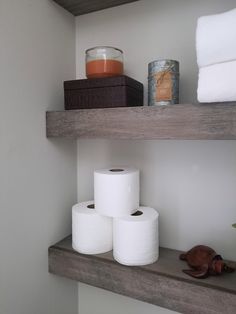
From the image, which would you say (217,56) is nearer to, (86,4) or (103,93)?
(103,93)

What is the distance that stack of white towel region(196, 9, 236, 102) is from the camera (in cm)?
54

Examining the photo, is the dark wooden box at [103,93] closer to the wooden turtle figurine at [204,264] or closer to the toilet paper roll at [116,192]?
the toilet paper roll at [116,192]

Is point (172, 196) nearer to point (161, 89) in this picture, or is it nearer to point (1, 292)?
point (161, 89)

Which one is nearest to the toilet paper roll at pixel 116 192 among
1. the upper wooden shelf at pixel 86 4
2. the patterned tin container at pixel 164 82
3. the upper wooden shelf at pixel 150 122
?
the upper wooden shelf at pixel 150 122

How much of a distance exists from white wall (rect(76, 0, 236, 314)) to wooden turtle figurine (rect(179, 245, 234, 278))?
0.30 feet

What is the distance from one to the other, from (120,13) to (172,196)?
0.64 meters

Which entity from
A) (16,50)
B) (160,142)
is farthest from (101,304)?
(16,50)

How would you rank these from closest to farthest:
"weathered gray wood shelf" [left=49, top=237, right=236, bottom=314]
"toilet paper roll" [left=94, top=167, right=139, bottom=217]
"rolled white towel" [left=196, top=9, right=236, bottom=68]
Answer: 1. "rolled white towel" [left=196, top=9, right=236, bottom=68]
2. "weathered gray wood shelf" [left=49, top=237, right=236, bottom=314]
3. "toilet paper roll" [left=94, top=167, right=139, bottom=217]

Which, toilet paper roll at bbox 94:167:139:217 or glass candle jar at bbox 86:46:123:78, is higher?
glass candle jar at bbox 86:46:123:78

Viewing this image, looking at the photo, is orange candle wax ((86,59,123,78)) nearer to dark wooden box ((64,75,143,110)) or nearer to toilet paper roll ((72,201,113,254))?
dark wooden box ((64,75,143,110))

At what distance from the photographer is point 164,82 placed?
70cm

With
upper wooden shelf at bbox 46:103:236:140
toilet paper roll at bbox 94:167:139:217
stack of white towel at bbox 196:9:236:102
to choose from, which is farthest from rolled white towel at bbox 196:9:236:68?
toilet paper roll at bbox 94:167:139:217

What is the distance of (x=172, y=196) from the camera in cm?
86

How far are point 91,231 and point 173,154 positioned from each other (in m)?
0.35
